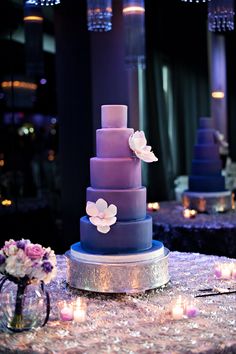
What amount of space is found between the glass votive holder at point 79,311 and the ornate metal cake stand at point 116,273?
0.63 ft

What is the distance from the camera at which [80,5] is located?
583 cm

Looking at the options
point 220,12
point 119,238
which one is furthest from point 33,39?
point 119,238

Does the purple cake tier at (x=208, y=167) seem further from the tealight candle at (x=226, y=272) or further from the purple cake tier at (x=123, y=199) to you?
the purple cake tier at (x=123, y=199)

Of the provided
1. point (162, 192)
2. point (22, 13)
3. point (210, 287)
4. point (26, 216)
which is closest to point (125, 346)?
point (210, 287)

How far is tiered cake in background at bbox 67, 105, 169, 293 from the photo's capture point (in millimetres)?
2541

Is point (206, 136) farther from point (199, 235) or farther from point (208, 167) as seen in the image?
point (199, 235)

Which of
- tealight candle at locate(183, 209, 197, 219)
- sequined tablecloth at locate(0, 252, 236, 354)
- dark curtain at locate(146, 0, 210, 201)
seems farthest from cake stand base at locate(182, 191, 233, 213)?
sequined tablecloth at locate(0, 252, 236, 354)

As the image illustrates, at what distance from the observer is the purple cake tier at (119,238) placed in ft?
8.47

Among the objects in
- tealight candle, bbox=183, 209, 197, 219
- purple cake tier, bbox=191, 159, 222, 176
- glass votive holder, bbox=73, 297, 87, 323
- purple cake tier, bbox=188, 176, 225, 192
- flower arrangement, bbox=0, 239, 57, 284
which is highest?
purple cake tier, bbox=191, 159, 222, 176

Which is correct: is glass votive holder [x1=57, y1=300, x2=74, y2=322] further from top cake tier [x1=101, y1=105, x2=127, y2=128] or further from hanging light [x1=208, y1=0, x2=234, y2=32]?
hanging light [x1=208, y1=0, x2=234, y2=32]

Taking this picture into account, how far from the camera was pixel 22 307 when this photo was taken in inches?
83.3

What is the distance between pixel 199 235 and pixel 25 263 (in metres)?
2.64

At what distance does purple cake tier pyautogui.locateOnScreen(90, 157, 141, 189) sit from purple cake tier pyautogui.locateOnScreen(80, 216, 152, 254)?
0.59 feet

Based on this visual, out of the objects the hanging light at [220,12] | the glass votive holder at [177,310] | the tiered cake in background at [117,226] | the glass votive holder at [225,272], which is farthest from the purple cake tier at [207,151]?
the glass votive holder at [177,310]
